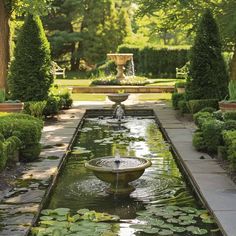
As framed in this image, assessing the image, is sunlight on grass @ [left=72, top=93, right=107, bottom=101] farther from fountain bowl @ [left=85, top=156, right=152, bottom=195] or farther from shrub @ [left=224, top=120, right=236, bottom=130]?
fountain bowl @ [left=85, top=156, right=152, bottom=195]

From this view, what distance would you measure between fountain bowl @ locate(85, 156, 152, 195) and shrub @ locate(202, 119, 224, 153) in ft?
7.92

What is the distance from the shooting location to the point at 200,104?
15.2 metres

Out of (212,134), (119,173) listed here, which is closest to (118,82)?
(212,134)

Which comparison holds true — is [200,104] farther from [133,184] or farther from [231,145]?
[133,184]

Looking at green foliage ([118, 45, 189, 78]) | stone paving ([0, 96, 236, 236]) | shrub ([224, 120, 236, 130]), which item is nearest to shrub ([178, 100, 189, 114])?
stone paving ([0, 96, 236, 236])

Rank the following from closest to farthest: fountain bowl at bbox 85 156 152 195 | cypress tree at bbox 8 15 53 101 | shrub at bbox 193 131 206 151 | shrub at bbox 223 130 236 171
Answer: fountain bowl at bbox 85 156 152 195 < shrub at bbox 223 130 236 171 < shrub at bbox 193 131 206 151 < cypress tree at bbox 8 15 53 101

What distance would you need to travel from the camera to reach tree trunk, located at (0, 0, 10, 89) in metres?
16.6

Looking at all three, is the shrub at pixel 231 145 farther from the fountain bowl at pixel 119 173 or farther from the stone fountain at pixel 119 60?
the stone fountain at pixel 119 60

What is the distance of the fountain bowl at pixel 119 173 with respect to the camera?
7.19 metres

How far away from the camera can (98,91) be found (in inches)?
1030

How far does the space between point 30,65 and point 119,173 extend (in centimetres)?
871

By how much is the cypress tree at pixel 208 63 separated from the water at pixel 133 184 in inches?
162

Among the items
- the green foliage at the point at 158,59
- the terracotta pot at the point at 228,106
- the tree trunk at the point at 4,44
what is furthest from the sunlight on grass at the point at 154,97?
the terracotta pot at the point at 228,106

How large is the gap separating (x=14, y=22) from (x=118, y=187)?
42.4 feet
